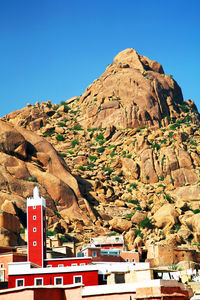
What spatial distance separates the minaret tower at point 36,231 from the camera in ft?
204

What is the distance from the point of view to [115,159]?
411 ft

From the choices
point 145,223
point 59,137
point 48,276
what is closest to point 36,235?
point 48,276

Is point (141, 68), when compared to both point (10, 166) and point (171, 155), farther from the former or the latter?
point (10, 166)

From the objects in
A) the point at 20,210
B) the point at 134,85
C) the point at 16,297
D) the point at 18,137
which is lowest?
the point at 16,297

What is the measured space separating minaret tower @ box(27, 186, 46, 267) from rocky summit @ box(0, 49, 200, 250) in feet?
26.7

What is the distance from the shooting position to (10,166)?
93875 mm

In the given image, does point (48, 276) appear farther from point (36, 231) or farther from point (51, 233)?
point (51, 233)

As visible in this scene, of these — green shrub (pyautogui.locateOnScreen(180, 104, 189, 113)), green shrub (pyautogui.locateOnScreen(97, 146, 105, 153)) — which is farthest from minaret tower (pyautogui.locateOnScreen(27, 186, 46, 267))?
green shrub (pyautogui.locateOnScreen(180, 104, 189, 113))

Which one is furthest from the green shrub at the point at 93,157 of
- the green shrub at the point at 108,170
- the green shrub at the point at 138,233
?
the green shrub at the point at 138,233

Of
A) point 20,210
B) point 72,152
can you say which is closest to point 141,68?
point 72,152

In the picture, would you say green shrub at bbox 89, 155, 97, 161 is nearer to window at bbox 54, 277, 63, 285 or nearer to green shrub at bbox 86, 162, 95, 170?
green shrub at bbox 86, 162, 95, 170

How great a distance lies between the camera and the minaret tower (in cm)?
6231

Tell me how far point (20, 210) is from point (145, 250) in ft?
62.6

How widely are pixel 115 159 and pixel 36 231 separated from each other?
61862mm
